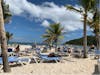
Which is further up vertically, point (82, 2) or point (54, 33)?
point (82, 2)

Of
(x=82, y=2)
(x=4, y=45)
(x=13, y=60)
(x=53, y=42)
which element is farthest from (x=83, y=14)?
(x=53, y=42)

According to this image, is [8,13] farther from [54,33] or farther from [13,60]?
[13,60]

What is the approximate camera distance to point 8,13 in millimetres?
30875

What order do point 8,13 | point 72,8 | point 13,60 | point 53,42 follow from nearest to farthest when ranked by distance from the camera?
point 13,60, point 72,8, point 8,13, point 53,42

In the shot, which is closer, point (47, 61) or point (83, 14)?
point (47, 61)

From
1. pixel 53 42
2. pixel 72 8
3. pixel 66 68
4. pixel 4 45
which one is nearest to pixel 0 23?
pixel 4 45

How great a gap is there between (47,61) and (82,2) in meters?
5.68

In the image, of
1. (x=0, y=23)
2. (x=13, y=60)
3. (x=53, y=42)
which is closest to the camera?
(x=0, y=23)

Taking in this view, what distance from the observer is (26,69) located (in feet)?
47.1

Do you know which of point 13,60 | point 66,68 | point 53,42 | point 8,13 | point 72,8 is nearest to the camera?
point 66,68

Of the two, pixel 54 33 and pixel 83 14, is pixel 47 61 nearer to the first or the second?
pixel 83 14

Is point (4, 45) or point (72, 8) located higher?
point (72, 8)

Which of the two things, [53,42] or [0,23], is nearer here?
[0,23]

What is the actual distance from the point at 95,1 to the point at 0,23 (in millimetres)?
10013
